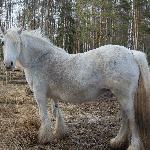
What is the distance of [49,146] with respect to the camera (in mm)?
5770

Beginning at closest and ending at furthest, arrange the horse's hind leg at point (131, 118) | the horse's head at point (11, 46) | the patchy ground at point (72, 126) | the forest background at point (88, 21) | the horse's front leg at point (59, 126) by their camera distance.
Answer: the horse's hind leg at point (131, 118)
the horse's head at point (11, 46)
the patchy ground at point (72, 126)
the horse's front leg at point (59, 126)
the forest background at point (88, 21)

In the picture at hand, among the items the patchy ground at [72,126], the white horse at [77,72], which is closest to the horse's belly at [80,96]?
the white horse at [77,72]

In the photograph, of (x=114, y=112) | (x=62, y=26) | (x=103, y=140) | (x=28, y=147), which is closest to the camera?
(x=28, y=147)

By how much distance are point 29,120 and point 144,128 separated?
7.78 ft

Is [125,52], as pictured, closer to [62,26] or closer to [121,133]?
[121,133]

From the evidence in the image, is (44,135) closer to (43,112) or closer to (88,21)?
(43,112)

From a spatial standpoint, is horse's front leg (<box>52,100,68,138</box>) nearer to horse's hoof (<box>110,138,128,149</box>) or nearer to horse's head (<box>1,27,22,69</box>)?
horse's hoof (<box>110,138,128,149</box>)

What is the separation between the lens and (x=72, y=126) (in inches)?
281

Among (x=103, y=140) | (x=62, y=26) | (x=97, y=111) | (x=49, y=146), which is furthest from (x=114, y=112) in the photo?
(x=62, y=26)

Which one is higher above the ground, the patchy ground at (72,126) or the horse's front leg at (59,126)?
the horse's front leg at (59,126)

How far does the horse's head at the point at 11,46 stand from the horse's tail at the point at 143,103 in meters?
1.86

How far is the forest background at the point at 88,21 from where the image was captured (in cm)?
3027

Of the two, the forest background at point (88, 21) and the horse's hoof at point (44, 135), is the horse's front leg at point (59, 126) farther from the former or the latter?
the forest background at point (88, 21)

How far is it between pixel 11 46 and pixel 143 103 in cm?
220
